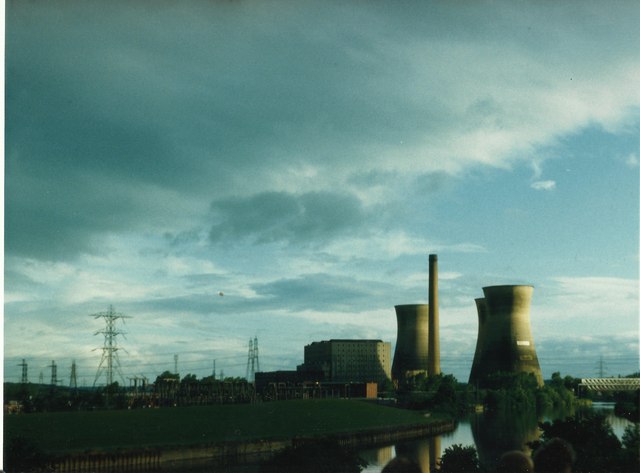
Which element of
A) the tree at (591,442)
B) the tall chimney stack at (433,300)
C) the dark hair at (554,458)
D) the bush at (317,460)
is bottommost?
the bush at (317,460)

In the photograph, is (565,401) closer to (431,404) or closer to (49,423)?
(431,404)

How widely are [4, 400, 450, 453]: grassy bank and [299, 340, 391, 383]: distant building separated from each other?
74.0ft

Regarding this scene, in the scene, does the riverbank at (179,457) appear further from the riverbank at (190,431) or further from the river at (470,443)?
the river at (470,443)

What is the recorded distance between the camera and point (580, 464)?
7.26 metres

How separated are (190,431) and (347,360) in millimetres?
32961

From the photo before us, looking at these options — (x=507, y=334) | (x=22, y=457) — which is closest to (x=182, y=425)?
(x=22, y=457)

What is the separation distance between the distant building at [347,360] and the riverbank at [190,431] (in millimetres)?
22596

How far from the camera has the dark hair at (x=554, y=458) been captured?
304 centimetres

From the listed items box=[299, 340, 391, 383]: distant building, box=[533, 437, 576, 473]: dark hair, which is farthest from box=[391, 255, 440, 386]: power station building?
box=[533, 437, 576, 473]: dark hair

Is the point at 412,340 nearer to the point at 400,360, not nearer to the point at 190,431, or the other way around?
the point at 400,360

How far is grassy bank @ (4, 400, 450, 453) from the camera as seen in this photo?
16.4 metres

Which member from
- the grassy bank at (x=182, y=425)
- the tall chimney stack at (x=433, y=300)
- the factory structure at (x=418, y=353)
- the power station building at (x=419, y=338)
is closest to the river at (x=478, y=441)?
the grassy bank at (x=182, y=425)

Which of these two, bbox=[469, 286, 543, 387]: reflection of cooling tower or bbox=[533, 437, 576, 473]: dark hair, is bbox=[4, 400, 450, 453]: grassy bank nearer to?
bbox=[469, 286, 543, 387]: reflection of cooling tower

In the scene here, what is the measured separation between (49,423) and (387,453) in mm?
9236
